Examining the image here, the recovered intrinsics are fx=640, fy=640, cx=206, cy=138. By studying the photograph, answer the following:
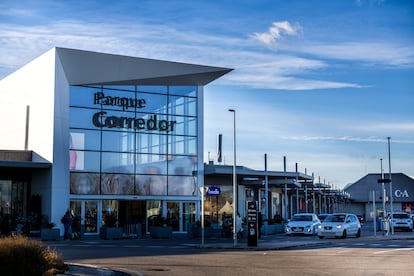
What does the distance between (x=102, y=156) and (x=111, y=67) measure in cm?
547

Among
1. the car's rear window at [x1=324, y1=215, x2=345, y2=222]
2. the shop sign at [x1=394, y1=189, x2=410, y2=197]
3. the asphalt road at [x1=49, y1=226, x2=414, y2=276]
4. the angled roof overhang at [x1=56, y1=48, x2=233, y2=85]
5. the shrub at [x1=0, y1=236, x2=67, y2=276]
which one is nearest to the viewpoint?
the shrub at [x1=0, y1=236, x2=67, y2=276]

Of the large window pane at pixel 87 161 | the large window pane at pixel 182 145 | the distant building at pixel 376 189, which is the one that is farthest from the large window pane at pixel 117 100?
the distant building at pixel 376 189

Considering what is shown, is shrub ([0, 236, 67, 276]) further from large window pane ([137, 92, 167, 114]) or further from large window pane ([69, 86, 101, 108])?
large window pane ([137, 92, 167, 114])

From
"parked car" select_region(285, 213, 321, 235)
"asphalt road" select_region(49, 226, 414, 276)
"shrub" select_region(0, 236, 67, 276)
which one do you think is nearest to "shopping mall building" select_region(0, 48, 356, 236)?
"parked car" select_region(285, 213, 321, 235)

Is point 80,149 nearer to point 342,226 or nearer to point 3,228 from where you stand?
point 3,228

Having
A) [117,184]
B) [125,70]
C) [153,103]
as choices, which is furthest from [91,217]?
[125,70]

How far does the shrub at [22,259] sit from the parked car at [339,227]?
2413 cm

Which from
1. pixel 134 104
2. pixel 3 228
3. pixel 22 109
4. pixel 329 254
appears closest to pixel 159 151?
pixel 134 104

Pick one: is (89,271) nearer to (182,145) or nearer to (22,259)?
(22,259)

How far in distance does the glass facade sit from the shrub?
2419cm

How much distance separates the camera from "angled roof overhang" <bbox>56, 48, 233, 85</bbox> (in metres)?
37.9

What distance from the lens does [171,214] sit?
42.3 metres

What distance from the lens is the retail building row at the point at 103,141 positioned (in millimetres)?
37281

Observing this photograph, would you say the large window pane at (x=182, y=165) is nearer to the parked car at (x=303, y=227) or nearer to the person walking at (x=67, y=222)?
the parked car at (x=303, y=227)
